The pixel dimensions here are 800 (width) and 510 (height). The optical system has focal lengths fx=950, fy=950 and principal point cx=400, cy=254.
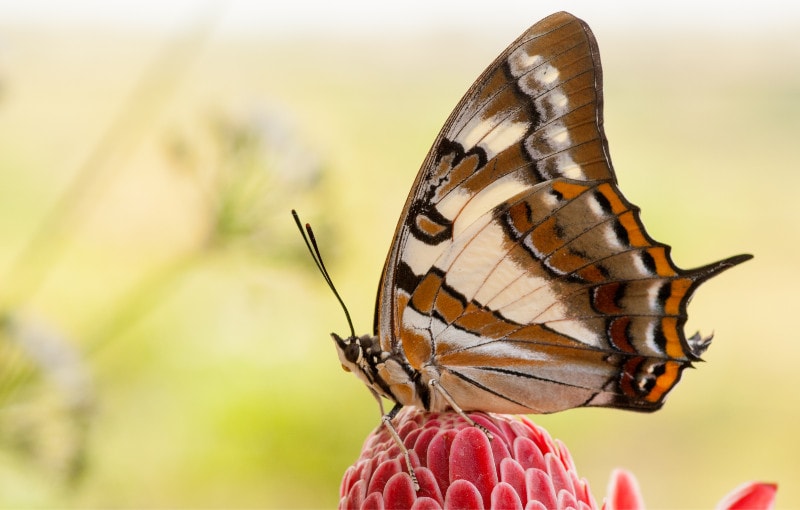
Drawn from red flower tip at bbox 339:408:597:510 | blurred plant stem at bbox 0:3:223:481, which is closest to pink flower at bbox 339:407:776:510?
red flower tip at bbox 339:408:597:510

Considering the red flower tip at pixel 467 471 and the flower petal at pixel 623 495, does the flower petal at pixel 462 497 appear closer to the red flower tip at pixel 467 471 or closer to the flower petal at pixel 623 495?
the red flower tip at pixel 467 471

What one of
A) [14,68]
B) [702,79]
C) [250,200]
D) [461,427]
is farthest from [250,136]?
[702,79]

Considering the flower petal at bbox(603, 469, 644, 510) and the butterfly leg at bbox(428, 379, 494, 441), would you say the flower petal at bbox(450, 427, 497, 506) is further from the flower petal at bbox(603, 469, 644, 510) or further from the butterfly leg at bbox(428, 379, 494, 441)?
the flower petal at bbox(603, 469, 644, 510)

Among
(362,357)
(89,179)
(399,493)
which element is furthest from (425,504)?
(89,179)


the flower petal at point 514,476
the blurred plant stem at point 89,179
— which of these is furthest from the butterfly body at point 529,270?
the blurred plant stem at point 89,179

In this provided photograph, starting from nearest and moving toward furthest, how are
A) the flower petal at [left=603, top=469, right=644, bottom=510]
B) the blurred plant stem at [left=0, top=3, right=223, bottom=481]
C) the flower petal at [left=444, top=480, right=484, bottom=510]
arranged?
the flower petal at [left=444, top=480, right=484, bottom=510] < the flower petal at [left=603, top=469, right=644, bottom=510] < the blurred plant stem at [left=0, top=3, right=223, bottom=481]

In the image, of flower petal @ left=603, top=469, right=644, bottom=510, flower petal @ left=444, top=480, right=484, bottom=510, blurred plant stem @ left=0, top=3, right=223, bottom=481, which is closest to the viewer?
flower petal @ left=444, top=480, right=484, bottom=510

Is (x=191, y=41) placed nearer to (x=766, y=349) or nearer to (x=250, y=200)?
(x=250, y=200)
